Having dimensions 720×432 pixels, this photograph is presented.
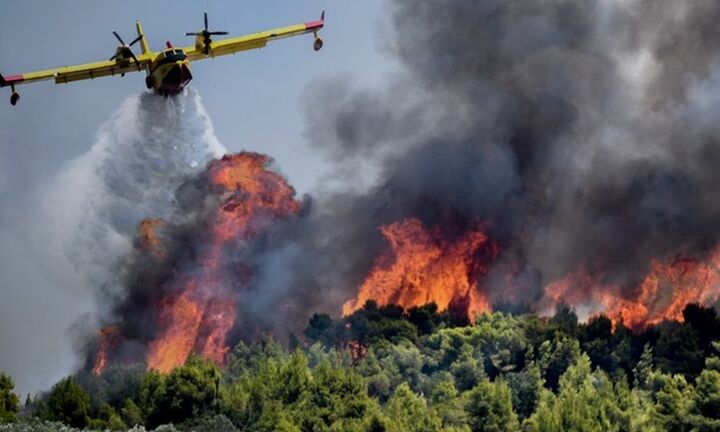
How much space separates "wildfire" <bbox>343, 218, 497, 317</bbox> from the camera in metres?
160

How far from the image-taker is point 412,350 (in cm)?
14588

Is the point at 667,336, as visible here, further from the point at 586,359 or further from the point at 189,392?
the point at 189,392

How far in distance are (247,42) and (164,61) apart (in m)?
12.5

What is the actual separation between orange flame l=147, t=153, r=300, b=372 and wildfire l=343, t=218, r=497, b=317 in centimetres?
1143

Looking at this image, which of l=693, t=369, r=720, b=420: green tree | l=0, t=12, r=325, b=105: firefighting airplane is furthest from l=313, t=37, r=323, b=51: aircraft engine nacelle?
l=693, t=369, r=720, b=420: green tree

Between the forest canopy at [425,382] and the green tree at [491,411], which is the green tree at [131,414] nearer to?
the forest canopy at [425,382]

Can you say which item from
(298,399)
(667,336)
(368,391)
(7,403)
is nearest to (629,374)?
(667,336)

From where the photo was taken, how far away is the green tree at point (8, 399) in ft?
386

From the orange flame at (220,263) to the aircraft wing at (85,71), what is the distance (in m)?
32.1

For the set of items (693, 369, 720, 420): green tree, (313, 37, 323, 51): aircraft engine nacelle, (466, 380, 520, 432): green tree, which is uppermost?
(313, 37, 323, 51): aircraft engine nacelle

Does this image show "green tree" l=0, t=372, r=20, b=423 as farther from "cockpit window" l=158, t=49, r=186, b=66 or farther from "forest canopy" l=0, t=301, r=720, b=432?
"cockpit window" l=158, t=49, r=186, b=66

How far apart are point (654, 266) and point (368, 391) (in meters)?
35.1

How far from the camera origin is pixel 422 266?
161125mm

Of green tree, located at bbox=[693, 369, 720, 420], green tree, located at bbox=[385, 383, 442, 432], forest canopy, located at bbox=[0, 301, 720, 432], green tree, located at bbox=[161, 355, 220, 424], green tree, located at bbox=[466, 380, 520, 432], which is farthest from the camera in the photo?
green tree, located at bbox=[161, 355, 220, 424]
